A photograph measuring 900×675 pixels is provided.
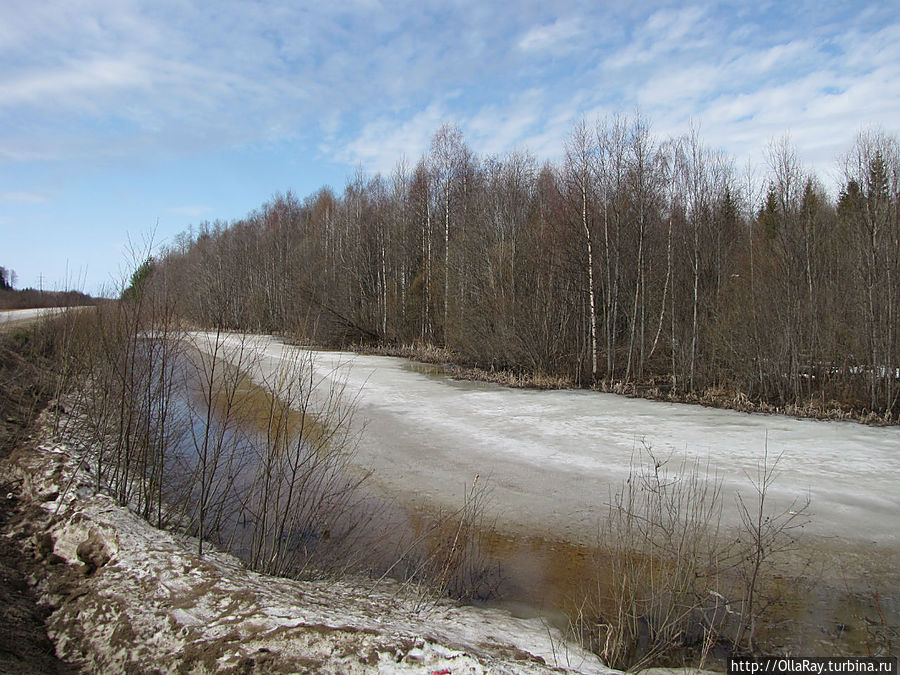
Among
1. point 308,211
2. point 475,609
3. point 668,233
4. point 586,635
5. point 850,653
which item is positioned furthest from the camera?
point 308,211

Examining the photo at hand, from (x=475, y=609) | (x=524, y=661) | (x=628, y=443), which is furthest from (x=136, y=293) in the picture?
(x=628, y=443)

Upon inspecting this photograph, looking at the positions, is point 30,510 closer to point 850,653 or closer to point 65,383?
point 65,383

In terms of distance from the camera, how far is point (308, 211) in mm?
60156

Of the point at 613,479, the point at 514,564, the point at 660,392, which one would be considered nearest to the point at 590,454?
the point at 613,479

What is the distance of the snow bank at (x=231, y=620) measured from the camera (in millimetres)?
3436

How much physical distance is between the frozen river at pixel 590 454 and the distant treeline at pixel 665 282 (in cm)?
274

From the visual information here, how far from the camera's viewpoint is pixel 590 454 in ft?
31.7

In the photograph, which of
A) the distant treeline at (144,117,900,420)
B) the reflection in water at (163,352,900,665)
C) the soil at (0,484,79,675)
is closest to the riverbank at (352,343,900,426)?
the distant treeline at (144,117,900,420)

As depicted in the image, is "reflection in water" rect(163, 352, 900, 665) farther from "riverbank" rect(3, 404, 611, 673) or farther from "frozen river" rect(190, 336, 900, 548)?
"frozen river" rect(190, 336, 900, 548)

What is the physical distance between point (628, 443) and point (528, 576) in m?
5.47

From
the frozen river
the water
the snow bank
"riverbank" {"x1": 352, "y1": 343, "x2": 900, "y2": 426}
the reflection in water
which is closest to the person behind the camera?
the snow bank

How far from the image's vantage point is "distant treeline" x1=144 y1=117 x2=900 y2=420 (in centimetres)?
1407

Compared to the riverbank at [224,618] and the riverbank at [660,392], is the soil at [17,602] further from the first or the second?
the riverbank at [660,392]

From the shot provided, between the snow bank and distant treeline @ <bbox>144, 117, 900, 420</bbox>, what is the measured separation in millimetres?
2437
